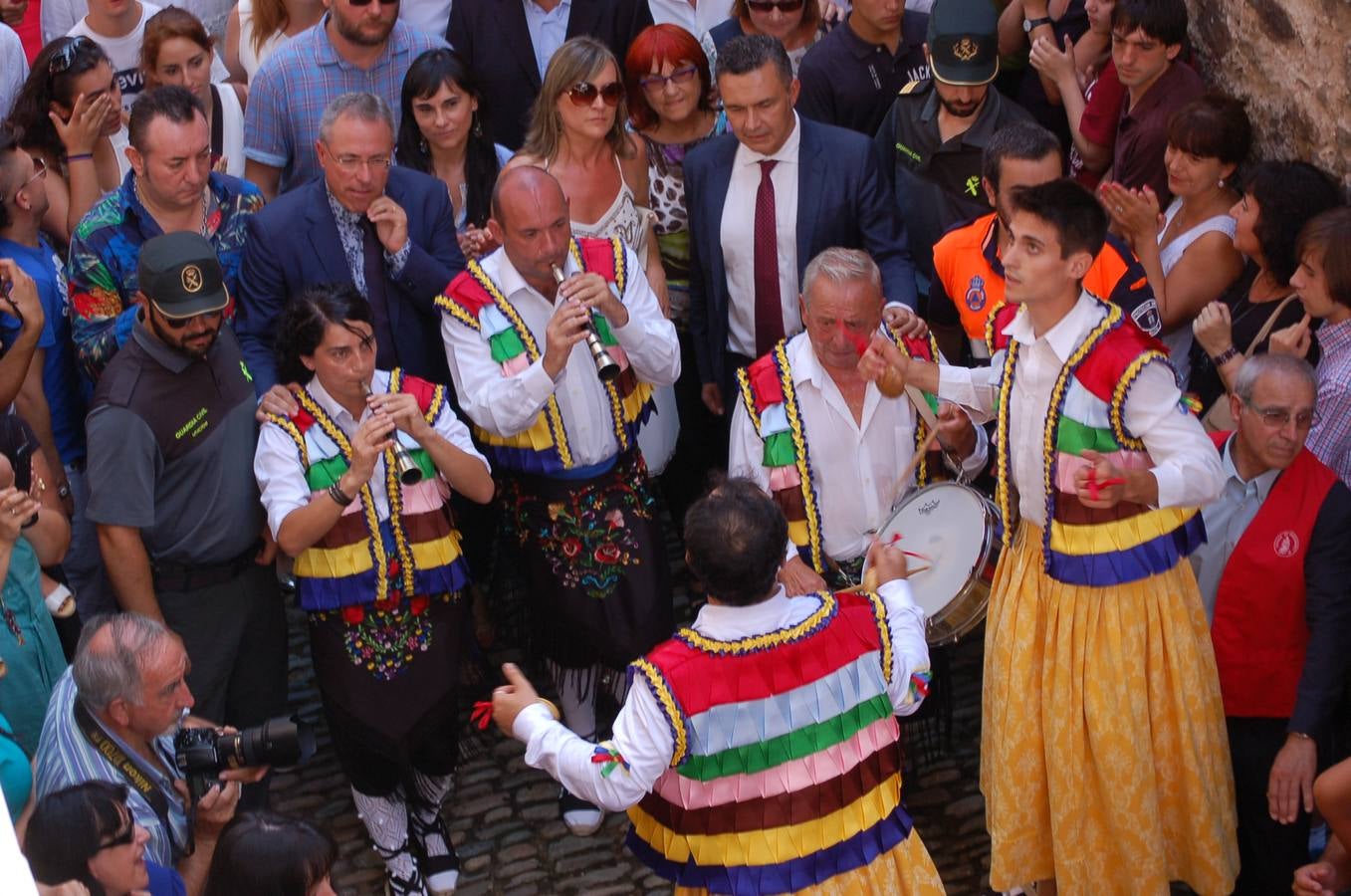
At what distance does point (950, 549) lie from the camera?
5195mm

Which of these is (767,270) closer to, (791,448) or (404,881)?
(791,448)

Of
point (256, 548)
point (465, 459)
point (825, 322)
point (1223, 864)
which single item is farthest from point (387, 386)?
point (1223, 864)

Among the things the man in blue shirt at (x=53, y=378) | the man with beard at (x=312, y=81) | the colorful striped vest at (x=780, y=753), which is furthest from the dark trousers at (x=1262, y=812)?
the man with beard at (x=312, y=81)

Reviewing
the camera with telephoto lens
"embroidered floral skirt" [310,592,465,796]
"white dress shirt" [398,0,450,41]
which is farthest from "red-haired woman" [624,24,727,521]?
the camera with telephoto lens

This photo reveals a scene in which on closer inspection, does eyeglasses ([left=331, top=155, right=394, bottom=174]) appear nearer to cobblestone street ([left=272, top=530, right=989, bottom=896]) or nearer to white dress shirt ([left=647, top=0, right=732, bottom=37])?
cobblestone street ([left=272, top=530, right=989, bottom=896])

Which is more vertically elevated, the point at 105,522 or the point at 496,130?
the point at 496,130

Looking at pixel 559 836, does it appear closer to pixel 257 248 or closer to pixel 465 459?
pixel 465 459

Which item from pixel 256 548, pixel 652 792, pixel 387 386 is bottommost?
pixel 652 792

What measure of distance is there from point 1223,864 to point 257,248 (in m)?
3.81

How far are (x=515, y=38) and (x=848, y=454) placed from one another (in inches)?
112

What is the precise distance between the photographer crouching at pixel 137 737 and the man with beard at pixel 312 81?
2.76 meters

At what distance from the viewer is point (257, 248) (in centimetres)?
611

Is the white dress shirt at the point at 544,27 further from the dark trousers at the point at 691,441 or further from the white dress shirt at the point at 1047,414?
the white dress shirt at the point at 1047,414

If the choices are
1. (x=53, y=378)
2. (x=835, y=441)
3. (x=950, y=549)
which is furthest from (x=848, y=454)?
(x=53, y=378)
